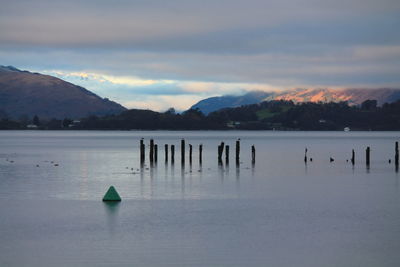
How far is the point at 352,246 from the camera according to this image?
91.4 ft

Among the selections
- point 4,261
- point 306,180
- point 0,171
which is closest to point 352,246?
point 4,261

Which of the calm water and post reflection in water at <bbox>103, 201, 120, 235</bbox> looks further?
post reflection in water at <bbox>103, 201, 120, 235</bbox>

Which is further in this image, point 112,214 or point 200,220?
point 112,214

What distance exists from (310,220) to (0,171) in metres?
40.6

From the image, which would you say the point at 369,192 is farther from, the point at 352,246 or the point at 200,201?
the point at 352,246

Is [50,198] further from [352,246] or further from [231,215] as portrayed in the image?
[352,246]

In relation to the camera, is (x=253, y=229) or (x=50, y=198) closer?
(x=253, y=229)

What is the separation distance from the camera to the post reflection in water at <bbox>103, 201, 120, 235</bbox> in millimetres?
32562

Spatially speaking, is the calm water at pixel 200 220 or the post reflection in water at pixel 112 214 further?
the post reflection in water at pixel 112 214

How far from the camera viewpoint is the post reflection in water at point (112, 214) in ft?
107

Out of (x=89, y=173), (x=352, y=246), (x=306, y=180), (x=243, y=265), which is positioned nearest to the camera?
(x=243, y=265)

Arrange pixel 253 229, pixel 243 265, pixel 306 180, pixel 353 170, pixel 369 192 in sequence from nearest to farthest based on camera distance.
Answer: pixel 243 265 → pixel 253 229 → pixel 369 192 → pixel 306 180 → pixel 353 170

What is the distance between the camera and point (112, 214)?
36812 mm

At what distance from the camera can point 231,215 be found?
3678 cm
